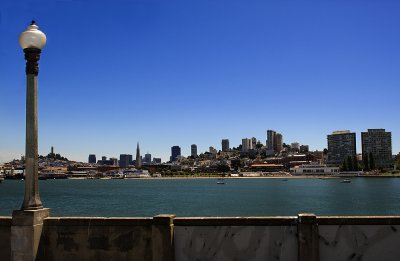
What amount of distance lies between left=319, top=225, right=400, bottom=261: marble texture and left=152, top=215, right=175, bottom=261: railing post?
3.36 m

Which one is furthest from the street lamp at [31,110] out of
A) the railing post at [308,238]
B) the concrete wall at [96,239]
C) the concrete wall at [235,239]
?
the railing post at [308,238]

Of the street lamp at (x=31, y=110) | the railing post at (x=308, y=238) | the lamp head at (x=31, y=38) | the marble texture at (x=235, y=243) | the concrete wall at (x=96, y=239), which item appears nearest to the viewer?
the railing post at (x=308, y=238)

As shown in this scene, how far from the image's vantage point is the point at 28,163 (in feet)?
36.0

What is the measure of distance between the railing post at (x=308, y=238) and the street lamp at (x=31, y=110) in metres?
6.15

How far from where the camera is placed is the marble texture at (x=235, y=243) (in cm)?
1035

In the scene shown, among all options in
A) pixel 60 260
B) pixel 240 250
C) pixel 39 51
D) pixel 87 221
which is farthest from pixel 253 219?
pixel 39 51

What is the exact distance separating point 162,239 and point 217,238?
1261 millimetres

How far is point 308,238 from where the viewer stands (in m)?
10.1

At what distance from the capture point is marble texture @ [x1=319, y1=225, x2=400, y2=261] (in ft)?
33.2

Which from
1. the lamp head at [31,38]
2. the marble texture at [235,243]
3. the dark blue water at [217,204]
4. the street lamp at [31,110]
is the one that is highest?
the lamp head at [31,38]

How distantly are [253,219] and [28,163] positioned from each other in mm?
5488

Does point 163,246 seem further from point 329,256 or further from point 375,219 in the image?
point 375,219

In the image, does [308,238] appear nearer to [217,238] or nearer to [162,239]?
[217,238]

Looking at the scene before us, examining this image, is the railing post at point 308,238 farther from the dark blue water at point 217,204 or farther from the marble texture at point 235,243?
the dark blue water at point 217,204
